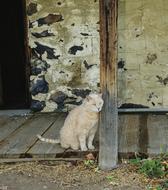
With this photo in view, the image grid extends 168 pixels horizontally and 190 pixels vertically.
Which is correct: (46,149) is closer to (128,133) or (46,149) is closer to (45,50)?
(128,133)

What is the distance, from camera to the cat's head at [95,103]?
408 cm

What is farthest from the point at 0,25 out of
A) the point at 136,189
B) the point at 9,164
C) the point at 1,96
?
the point at 136,189

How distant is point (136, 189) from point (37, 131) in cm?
196

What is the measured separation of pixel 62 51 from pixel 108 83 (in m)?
2.47

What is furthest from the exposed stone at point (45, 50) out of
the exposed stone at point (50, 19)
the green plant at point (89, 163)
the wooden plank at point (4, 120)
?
the green plant at point (89, 163)

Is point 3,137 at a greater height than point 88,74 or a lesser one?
lesser

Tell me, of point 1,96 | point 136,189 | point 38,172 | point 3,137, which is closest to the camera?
point 136,189

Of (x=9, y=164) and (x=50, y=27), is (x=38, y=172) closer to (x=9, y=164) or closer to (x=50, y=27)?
(x=9, y=164)

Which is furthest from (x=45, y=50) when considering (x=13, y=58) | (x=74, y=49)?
(x=13, y=58)

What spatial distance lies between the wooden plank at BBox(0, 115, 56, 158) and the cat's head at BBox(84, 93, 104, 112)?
0.87m

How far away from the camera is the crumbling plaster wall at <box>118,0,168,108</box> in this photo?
6180mm

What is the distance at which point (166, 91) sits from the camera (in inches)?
249

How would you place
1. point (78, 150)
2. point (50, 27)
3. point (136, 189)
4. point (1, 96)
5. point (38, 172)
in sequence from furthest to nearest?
1. point (1, 96)
2. point (50, 27)
3. point (78, 150)
4. point (38, 172)
5. point (136, 189)

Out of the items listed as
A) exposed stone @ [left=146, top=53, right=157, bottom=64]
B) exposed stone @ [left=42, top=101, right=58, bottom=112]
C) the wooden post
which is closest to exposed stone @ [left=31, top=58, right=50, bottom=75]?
exposed stone @ [left=42, top=101, right=58, bottom=112]
